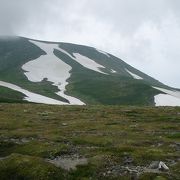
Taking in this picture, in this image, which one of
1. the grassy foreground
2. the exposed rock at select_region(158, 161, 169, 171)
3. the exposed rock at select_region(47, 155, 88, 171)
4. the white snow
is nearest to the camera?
the grassy foreground

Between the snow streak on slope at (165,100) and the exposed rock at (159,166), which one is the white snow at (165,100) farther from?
the exposed rock at (159,166)

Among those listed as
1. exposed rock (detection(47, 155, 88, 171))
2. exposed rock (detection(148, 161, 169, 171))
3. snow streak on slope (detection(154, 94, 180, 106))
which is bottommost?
snow streak on slope (detection(154, 94, 180, 106))

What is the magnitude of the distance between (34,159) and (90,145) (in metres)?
9.89

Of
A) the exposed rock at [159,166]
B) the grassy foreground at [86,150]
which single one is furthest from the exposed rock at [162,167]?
the grassy foreground at [86,150]

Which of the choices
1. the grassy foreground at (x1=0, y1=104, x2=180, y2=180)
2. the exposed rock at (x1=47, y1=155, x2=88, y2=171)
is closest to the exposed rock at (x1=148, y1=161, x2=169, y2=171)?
the grassy foreground at (x1=0, y1=104, x2=180, y2=180)

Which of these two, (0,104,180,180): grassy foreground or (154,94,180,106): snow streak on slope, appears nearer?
(0,104,180,180): grassy foreground

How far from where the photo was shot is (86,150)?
132 feet

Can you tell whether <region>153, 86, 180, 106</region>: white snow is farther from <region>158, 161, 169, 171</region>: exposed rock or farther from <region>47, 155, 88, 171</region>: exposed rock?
<region>158, 161, 169, 171</region>: exposed rock

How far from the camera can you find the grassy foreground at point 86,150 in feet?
106

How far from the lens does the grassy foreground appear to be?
32.3 metres

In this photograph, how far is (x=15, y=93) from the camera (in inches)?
6540

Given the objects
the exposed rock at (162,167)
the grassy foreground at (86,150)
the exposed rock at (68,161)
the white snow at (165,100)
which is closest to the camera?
the grassy foreground at (86,150)

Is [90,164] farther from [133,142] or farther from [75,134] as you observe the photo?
[75,134]

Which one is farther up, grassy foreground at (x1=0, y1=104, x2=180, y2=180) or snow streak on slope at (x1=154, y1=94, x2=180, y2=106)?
grassy foreground at (x1=0, y1=104, x2=180, y2=180)
